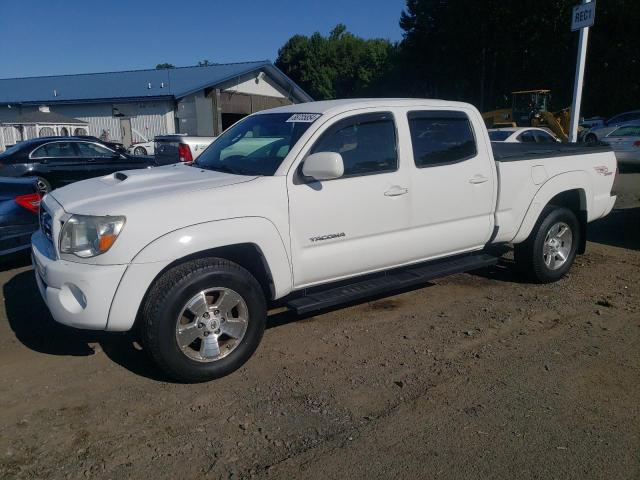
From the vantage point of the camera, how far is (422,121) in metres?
4.81

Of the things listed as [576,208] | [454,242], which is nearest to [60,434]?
[454,242]

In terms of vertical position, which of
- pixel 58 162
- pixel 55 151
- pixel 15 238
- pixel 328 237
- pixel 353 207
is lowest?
pixel 15 238

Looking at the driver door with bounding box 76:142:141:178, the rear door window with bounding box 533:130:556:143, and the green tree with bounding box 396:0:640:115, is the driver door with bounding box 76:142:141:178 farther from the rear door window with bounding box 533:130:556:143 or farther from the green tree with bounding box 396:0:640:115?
the green tree with bounding box 396:0:640:115

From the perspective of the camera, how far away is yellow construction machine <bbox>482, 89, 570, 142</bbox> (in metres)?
22.7

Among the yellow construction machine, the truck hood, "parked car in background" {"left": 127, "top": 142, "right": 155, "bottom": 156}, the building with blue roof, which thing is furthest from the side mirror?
the building with blue roof

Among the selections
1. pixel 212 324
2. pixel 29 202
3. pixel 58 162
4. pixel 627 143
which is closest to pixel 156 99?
pixel 58 162

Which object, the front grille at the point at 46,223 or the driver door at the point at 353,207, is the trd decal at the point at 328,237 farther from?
the front grille at the point at 46,223

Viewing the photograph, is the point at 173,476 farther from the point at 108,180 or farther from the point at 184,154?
the point at 184,154

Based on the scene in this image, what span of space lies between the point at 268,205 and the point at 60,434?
1934 millimetres

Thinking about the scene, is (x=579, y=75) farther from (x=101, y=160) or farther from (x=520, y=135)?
(x=101, y=160)

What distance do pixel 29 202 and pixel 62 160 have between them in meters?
5.97

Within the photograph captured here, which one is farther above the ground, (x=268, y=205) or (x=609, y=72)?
(x=609, y=72)

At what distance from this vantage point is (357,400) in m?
3.53

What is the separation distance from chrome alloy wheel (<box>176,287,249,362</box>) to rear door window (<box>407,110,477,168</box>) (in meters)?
2.03
